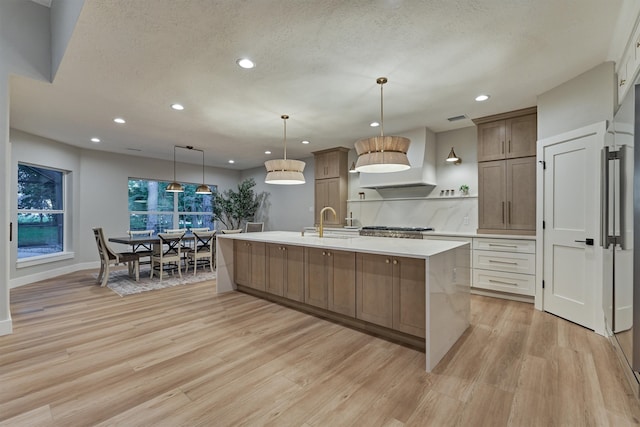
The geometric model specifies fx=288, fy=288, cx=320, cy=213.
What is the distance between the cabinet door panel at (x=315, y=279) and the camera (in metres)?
3.15

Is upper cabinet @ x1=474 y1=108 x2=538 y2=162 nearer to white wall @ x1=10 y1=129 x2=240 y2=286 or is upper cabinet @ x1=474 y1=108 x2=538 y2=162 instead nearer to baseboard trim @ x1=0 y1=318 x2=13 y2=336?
baseboard trim @ x1=0 y1=318 x2=13 y2=336

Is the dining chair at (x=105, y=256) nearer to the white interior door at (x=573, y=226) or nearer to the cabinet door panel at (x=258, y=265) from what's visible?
the cabinet door panel at (x=258, y=265)

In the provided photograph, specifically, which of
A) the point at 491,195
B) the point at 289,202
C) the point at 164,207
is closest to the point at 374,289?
the point at 491,195

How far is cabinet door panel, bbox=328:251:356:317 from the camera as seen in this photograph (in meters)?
2.89

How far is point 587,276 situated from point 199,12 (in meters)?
4.21

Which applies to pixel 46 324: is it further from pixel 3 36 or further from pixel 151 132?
pixel 151 132

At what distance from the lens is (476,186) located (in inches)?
183

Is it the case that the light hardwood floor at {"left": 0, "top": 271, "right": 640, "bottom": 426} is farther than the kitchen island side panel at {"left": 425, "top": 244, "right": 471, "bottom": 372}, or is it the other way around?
the kitchen island side panel at {"left": 425, "top": 244, "right": 471, "bottom": 372}

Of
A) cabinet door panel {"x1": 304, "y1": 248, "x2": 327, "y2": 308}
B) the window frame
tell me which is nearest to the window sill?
the window frame

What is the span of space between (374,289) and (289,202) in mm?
5320

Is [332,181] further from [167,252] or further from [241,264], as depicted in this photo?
[167,252]

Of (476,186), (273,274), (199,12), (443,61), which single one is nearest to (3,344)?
(273,274)

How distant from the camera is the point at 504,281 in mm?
3865

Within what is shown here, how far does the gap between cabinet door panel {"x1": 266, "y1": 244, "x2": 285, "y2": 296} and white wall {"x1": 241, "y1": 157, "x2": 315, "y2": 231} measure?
3399mm
